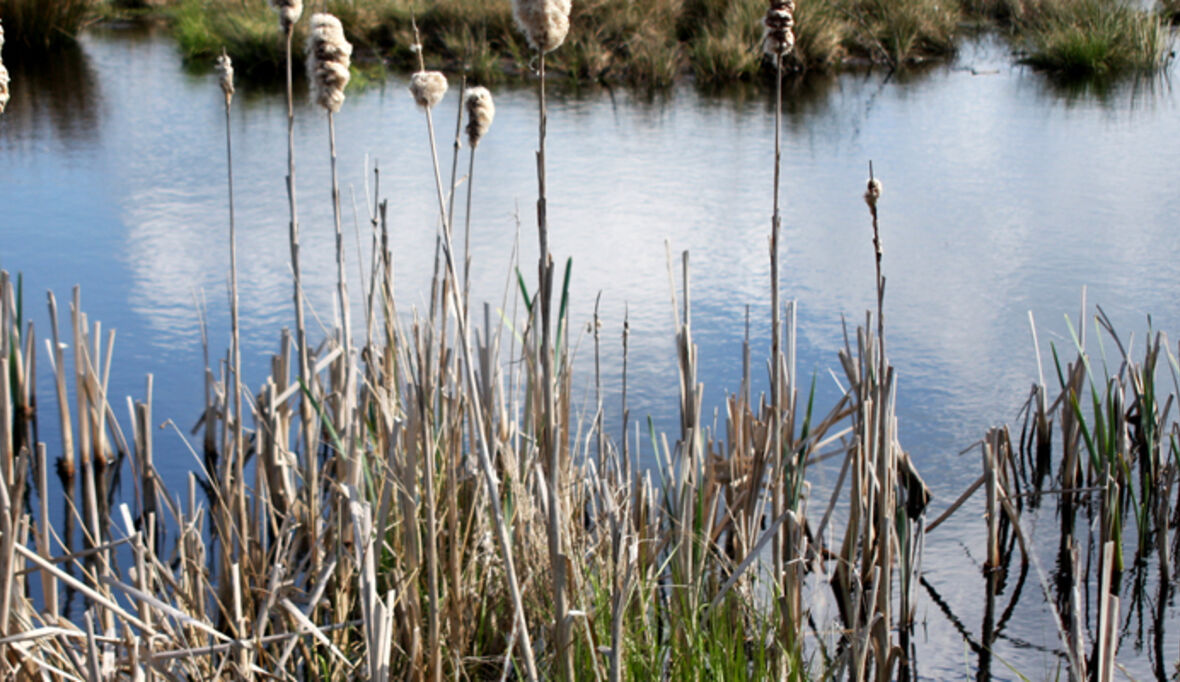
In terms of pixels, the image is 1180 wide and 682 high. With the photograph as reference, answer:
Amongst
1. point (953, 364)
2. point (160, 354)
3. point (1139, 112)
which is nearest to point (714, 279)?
point (953, 364)

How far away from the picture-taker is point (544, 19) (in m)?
0.91

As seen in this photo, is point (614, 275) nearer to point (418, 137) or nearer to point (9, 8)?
point (418, 137)

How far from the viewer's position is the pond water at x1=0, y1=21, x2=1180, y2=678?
2977 mm

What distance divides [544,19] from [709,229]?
133 inches

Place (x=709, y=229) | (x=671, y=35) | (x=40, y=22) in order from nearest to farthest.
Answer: (x=709, y=229) < (x=671, y=35) < (x=40, y=22)

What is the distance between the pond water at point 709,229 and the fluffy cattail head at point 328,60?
56 centimetres

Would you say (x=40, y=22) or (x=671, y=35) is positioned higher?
(x=40, y=22)

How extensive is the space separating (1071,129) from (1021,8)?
17.8ft

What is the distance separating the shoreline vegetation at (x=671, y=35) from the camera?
27.9ft

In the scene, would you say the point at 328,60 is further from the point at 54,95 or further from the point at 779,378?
the point at 54,95

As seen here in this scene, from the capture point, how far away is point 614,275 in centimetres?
366

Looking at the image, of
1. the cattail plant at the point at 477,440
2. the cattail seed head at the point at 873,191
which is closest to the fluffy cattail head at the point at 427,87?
the cattail plant at the point at 477,440

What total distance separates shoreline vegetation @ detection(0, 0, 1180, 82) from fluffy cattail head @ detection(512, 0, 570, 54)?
7.43m

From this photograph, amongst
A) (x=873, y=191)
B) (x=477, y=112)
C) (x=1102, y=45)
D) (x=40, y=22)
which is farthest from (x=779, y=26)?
(x=40, y=22)
